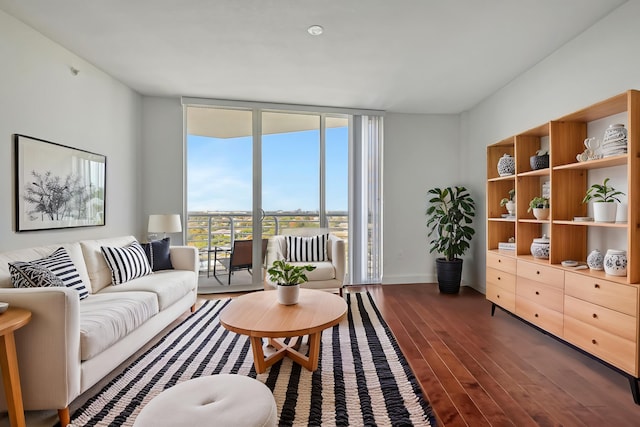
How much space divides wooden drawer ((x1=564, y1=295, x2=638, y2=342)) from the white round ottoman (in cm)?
210

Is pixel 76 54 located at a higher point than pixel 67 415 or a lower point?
higher

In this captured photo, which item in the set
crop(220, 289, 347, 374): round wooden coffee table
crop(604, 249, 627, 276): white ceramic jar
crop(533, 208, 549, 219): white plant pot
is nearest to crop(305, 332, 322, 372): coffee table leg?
crop(220, 289, 347, 374): round wooden coffee table

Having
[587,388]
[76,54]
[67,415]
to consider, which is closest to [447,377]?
[587,388]

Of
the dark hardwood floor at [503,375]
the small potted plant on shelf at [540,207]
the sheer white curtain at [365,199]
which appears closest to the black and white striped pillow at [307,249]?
the sheer white curtain at [365,199]

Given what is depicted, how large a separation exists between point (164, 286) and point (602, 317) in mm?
3266

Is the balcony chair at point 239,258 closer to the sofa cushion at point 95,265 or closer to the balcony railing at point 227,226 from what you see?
the balcony railing at point 227,226

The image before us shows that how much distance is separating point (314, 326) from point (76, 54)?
10.9 feet

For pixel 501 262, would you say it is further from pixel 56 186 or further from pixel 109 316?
pixel 56 186

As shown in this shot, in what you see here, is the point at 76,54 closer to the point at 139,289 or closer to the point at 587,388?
the point at 139,289

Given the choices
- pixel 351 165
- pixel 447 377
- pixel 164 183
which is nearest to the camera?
pixel 447 377

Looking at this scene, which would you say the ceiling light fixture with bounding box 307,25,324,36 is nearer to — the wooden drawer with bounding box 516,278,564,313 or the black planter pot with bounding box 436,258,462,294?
the wooden drawer with bounding box 516,278,564,313

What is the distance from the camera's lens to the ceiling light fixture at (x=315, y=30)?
2.46 m

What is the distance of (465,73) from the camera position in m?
3.32

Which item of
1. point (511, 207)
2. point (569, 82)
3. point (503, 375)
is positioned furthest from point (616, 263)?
point (569, 82)
